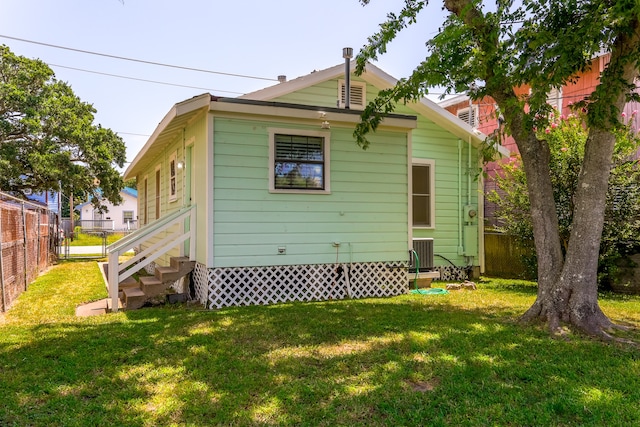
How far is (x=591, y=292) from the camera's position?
5059 mm

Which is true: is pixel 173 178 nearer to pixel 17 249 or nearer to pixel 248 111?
pixel 17 249

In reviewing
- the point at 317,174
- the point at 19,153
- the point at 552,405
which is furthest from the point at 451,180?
the point at 19,153

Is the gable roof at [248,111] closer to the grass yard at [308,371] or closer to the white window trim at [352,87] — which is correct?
the white window trim at [352,87]

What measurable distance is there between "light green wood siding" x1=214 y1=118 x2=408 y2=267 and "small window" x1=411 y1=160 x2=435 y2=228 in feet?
7.74

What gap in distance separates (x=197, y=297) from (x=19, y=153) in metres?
14.5

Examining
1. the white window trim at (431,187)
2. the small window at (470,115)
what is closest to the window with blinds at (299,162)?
the white window trim at (431,187)

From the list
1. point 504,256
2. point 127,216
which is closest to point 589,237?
point 504,256

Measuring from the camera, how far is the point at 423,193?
10281mm

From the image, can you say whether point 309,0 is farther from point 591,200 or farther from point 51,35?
point 51,35

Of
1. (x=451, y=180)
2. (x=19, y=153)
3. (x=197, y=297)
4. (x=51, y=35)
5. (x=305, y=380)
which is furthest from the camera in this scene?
(x=19, y=153)

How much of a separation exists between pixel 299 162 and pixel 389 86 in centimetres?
408

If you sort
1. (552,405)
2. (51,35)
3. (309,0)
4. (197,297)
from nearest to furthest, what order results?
(552,405), (197,297), (309,0), (51,35)

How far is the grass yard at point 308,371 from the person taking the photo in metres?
2.95

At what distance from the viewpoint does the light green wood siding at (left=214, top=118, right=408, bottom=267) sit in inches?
264
